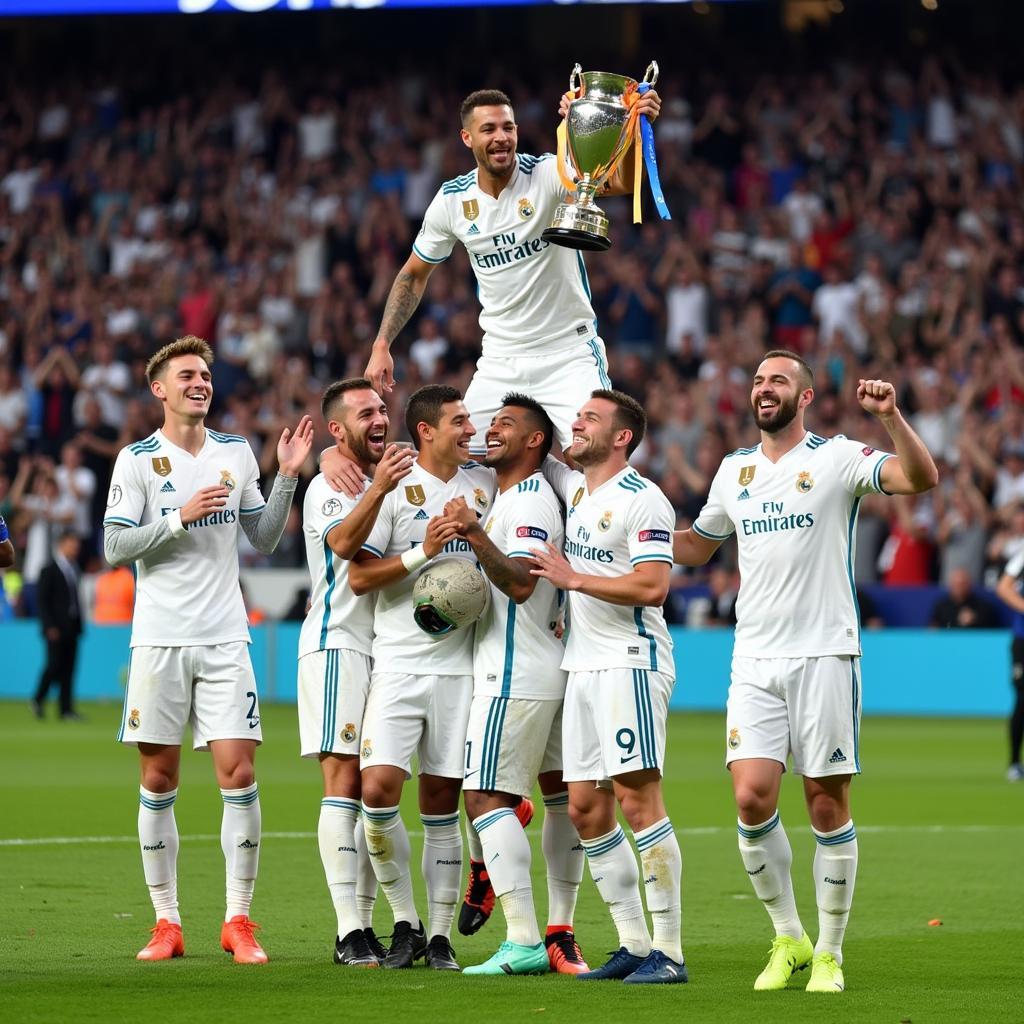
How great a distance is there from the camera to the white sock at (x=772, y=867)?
798 cm

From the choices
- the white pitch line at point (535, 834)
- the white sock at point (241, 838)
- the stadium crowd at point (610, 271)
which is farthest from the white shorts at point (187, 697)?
the stadium crowd at point (610, 271)

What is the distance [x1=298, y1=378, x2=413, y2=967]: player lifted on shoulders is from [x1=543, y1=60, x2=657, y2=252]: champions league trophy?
47.1 inches

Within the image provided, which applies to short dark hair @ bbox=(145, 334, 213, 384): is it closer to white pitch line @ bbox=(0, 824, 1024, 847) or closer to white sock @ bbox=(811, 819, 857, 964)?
white sock @ bbox=(811, 819, 857, 964)

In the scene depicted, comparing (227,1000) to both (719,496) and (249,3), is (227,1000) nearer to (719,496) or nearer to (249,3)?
(719,496)

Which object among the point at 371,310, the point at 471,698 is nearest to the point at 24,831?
the point at 471,698

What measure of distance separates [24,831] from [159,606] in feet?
15.4

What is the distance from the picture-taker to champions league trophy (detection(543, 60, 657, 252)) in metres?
8.70

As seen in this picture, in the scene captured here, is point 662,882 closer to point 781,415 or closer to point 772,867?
point 772,867

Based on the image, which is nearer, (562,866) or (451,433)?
(562,866)

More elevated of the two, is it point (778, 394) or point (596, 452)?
point (778, 394)

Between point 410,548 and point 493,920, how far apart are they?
2.36m

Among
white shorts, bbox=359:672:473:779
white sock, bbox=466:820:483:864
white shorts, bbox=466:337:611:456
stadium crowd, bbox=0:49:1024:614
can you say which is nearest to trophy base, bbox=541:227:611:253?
white shorts, bbox=466:337:611:456

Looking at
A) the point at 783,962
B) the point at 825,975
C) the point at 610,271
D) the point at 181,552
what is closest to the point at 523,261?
the point at 181,552

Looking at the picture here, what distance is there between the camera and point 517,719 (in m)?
8.24
